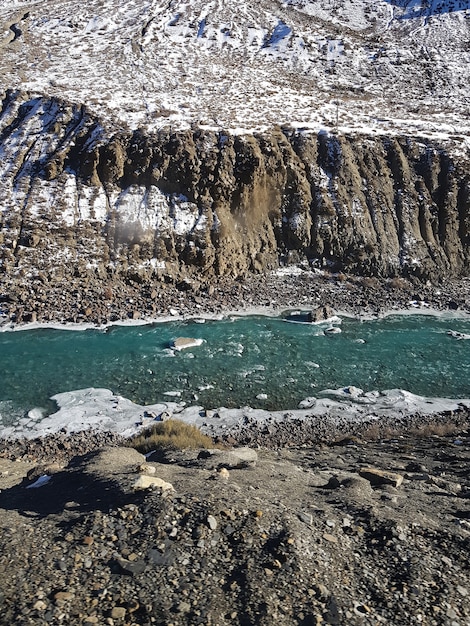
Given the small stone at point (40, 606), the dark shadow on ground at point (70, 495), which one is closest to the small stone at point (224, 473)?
the dark shadow on ground at point (70, 495)

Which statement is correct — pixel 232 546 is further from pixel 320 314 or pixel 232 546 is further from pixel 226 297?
pixel 226 297

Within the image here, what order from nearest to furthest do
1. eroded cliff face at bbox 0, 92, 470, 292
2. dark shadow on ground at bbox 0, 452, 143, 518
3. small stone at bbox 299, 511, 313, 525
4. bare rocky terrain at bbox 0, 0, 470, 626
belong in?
1. bare rocky terrain at bbox 0, 0, 470, 626
2. small stone at bbox 299, 511, 313, 525
3. dark shadow on ground at bbox 0, 452, 143, 518
4. eroded cliff face at bbox 0, 92, 470, 292

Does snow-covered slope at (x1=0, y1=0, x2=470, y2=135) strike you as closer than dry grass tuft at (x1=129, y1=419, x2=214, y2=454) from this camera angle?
No

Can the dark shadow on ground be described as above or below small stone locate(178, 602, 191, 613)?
below

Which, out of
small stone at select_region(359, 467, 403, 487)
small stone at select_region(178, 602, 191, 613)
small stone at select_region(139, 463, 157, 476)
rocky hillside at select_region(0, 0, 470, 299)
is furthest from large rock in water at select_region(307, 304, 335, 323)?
small stone at select_region(178, 602, 191, 613)

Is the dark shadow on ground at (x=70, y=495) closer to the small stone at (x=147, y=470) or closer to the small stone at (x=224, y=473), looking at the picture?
the small stone at (x=147, y=470)

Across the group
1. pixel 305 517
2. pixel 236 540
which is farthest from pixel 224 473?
pixel 236 540

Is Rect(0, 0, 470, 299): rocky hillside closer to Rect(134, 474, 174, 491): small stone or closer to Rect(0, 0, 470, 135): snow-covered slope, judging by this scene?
Rect(0, 0, 470, 135): snow-covered slope
